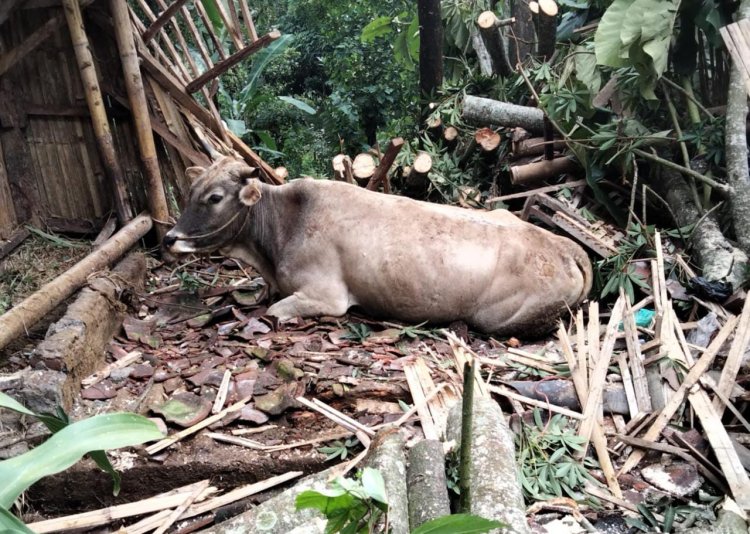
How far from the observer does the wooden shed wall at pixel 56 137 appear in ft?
22.3

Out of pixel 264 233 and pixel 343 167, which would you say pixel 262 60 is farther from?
pixel 264 233

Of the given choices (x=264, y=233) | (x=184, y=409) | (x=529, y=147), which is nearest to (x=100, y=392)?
(x=184, y=409)

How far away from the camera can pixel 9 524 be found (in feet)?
5.57

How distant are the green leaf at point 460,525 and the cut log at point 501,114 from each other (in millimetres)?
6580

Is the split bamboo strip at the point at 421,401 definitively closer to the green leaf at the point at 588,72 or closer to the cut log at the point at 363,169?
the cut log at the point at 363,169

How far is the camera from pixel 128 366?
15.7 ft

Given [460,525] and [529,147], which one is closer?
[460,525]

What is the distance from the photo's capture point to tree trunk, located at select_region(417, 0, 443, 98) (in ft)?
27.5

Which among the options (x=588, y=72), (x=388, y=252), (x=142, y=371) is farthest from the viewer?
(x=588, y=72)

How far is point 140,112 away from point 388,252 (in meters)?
3.28

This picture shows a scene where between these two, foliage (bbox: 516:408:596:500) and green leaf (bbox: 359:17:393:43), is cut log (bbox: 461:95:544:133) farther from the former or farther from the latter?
foliage (bbox: 516:408:596:500)

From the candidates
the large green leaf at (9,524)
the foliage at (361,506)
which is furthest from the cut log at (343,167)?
the large green leaf at (9,524)

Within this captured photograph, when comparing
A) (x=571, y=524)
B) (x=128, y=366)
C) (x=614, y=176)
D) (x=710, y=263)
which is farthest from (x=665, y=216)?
(x=128, y=366)

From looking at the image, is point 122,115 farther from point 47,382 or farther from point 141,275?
point 47,382
